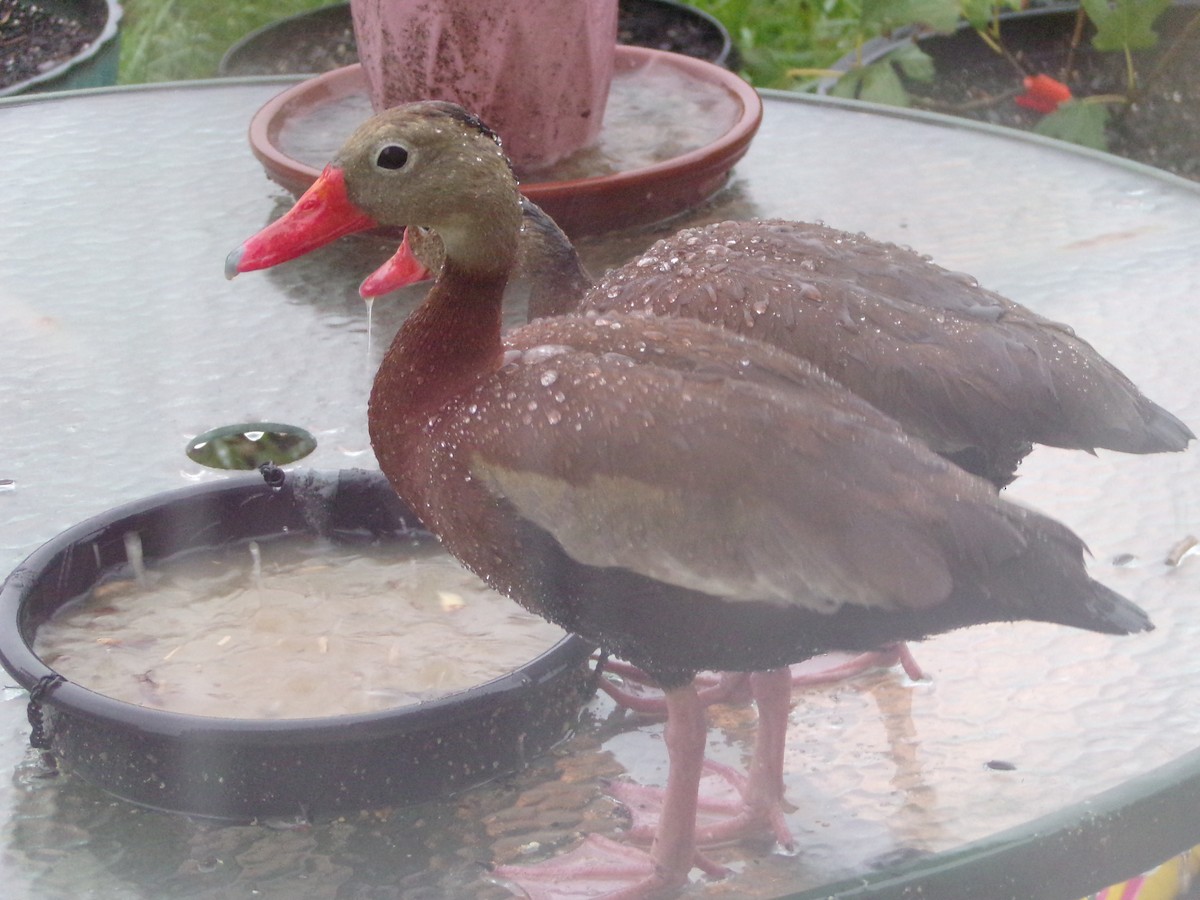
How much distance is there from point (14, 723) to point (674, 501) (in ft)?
2.11

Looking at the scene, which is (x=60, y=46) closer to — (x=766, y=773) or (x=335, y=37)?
(x=335, y=37)

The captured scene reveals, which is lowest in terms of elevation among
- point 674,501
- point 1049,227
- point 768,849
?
point 768,849

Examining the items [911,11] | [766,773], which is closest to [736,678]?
[766,773]

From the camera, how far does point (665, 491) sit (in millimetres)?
1153

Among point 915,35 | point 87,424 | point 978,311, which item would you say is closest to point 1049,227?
point 978,311

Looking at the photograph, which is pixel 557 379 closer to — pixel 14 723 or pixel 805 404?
pixel 805 404

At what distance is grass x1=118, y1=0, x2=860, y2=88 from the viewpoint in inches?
163

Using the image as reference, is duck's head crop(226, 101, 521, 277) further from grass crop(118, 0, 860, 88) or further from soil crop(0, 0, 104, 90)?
grass crop(118, 0, 860, 88)

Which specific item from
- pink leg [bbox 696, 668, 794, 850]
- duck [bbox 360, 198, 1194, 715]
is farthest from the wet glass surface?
duck [bbox 360, 198, 1194, 715]

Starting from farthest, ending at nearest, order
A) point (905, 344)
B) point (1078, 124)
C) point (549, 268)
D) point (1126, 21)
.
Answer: point (1078, 124), point (1126, 21), point (549, 268), point (905, 344)

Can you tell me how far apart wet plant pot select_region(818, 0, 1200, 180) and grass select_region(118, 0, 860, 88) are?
0.87 feet

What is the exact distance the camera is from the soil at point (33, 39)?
3574 millimetres

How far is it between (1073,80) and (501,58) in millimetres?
2670

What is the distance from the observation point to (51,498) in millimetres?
1705
